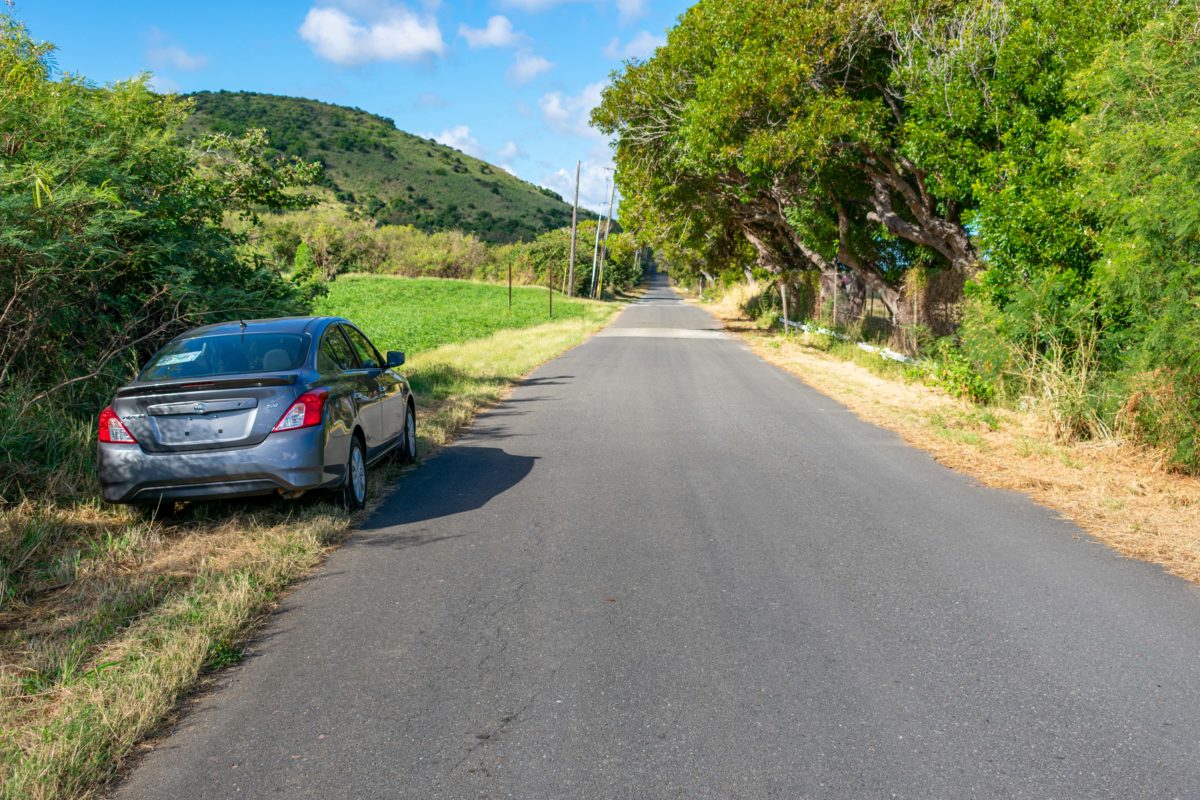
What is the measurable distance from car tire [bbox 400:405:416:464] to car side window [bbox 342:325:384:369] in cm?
64

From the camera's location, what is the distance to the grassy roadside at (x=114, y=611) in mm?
3445

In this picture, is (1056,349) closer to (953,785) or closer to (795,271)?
(953,785)

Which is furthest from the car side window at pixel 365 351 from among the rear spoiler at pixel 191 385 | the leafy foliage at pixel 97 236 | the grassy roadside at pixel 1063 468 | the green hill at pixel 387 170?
the green hill at pixel 387 170

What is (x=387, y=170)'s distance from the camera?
110938 mm

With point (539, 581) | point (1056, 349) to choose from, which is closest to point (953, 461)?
point (1056, 349)

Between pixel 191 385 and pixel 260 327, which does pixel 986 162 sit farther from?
pixel 191 385

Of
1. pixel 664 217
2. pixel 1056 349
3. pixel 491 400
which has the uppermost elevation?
pixel 664 217

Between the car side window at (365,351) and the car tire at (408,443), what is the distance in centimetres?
64

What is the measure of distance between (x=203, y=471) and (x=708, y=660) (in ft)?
12.8

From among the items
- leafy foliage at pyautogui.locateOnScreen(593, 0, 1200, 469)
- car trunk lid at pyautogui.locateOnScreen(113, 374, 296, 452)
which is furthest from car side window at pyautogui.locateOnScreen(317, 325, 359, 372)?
leafy foliage at pyautogui.locateOnScreen(593, 0, 1200, 469)

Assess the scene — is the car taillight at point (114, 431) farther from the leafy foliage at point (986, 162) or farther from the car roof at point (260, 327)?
the leafy foliage at point (986, 162)

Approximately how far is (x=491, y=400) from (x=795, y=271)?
24.4 metres

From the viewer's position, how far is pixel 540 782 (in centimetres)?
325

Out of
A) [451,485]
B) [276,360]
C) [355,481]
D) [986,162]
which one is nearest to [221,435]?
[276,360]
